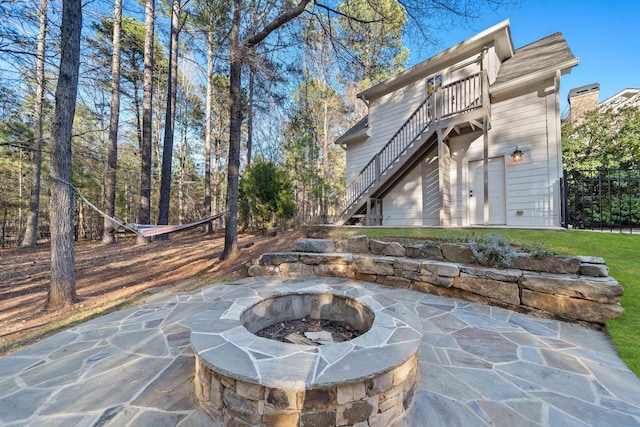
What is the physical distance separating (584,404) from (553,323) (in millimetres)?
1438

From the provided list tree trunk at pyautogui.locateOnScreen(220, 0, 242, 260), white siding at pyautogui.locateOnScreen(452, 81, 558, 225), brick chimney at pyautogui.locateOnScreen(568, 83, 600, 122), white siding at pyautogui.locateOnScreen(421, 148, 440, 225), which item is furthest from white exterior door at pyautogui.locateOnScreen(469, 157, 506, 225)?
tree trunk at pyautogui.locateOnScreen(220, 0, 242, 260)

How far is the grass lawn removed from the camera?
2186mm

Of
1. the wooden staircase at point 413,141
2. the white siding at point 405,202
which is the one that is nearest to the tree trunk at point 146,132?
the wooden staircase at point 413,141

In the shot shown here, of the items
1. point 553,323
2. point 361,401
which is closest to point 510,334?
point 553,323

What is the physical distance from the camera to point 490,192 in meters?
6.36

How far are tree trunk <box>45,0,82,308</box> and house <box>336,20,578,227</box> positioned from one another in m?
5.95

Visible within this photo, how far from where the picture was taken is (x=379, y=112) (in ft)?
28.7

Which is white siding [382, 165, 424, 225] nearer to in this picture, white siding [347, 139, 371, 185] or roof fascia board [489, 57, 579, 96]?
white siding [347, 139, 371, 185]

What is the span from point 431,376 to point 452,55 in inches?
312

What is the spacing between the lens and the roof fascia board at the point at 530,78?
5043 mm

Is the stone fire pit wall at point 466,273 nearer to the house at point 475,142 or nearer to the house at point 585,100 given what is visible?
the house at point 475,142

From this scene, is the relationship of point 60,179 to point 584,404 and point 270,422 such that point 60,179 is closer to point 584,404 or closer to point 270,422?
Result: point 270,422

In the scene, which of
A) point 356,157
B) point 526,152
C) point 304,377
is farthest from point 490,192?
point 304,377

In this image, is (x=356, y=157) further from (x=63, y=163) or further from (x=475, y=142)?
(x=63, y=163)
